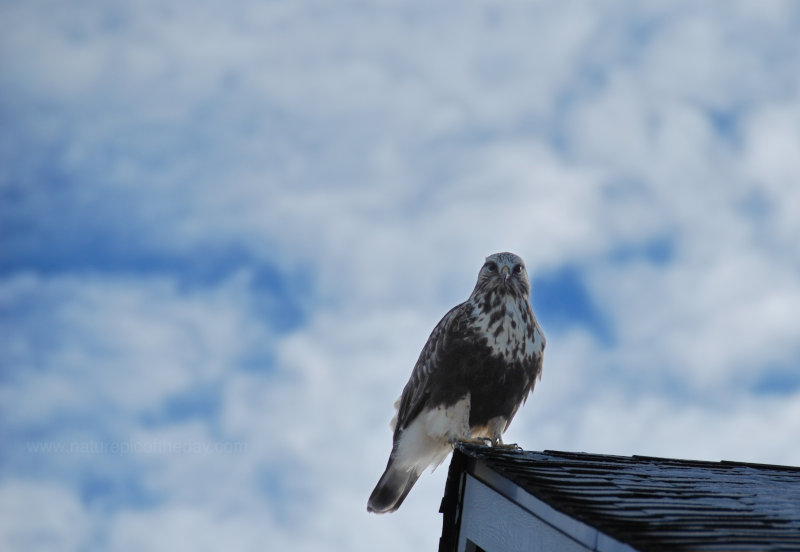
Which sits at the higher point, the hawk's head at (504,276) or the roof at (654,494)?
the hawk's head at (504,276)

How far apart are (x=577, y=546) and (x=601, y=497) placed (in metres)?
0.29

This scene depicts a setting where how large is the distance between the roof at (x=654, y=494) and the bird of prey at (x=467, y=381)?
48.8 inches

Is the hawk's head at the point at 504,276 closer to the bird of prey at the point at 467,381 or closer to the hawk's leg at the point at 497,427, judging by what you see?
the bird of prey at the point at 467,381

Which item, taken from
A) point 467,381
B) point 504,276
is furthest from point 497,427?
point 504,276

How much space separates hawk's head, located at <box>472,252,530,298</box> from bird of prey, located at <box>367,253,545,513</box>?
0.01 metres

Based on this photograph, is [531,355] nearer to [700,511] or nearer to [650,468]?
[650,468]

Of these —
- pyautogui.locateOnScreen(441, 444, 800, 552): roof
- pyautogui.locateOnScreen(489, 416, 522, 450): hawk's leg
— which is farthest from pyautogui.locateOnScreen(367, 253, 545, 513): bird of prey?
pyautogui.locateOnScreen(441, 444, 800, 552): roof

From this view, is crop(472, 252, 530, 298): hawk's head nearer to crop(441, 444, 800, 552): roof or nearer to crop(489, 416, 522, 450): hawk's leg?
crop(489, 416, 522, 450): hawk's leg

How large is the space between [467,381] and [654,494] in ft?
7.87

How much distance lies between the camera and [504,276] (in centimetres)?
650

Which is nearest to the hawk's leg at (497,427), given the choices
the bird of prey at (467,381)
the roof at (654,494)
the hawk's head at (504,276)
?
the bird of prey at (467,381)

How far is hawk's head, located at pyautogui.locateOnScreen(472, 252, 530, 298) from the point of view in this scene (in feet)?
21.0

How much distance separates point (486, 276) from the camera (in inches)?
262

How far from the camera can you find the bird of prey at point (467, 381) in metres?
6.02
